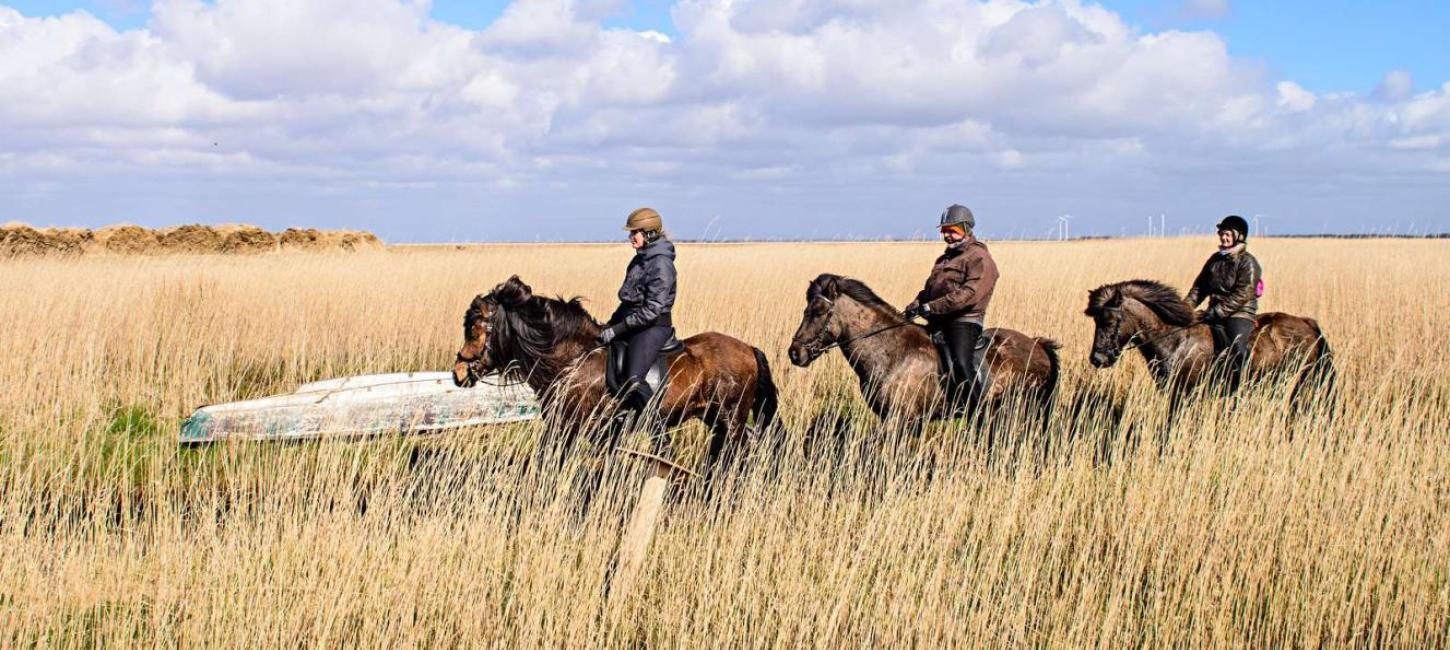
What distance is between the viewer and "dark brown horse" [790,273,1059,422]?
6.93 meters

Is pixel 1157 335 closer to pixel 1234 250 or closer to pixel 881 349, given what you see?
pixel 1234 250

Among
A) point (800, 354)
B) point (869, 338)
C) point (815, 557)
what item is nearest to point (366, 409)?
point (800, 354)

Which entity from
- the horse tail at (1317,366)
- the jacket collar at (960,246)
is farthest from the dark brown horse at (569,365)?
the horse tail at (1317,366)

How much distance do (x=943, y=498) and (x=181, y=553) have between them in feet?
11.2

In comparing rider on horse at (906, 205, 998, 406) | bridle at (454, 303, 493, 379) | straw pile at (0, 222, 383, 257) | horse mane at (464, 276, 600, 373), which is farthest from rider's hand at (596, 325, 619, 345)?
straw pile at (0, 222, 383, 257)

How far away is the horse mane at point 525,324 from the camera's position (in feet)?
20.4

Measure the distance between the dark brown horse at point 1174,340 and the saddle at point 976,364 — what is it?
970mm

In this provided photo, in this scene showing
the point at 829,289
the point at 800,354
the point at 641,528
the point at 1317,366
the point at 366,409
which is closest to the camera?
the point at 641,528

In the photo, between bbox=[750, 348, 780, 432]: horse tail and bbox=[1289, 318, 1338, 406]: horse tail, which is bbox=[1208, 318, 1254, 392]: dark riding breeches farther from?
bbox=[750, 348, 780, 432]: horse tail

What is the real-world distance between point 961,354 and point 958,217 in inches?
37.0

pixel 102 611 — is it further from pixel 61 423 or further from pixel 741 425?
pixel 61 423

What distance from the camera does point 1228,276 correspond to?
7.90m

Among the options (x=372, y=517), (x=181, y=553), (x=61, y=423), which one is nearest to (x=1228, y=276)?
(x=372, y=517)

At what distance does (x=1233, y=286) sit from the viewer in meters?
7.85
